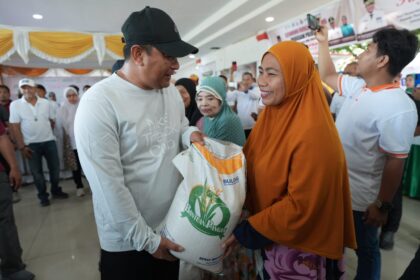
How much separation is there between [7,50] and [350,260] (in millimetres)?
4443

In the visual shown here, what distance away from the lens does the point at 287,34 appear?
17.8 ft

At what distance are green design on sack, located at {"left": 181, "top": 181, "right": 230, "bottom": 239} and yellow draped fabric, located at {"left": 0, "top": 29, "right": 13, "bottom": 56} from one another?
368 cm

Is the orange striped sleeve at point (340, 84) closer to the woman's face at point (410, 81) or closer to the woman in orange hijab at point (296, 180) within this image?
the woman in orange hijab at point (296, 180)

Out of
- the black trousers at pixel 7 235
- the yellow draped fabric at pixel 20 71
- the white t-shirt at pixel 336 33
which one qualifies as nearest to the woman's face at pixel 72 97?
the black trousers at pixel 7 235

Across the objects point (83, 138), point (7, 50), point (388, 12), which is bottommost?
point (83, 138)

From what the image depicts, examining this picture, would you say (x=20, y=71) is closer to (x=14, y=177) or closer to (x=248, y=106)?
(x=248, y=106)

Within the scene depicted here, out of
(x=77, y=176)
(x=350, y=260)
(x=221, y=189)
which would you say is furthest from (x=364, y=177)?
(x=77, y=176)

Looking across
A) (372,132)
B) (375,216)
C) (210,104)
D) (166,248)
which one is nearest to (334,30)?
(210,104)

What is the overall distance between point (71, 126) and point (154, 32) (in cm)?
362

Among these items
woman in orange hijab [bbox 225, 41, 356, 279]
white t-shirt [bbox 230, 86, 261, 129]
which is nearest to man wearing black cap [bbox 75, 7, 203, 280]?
woman in orange hijab [bbox 225, 41, 356, 279]

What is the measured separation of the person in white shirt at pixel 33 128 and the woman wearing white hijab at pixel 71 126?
0.35 m

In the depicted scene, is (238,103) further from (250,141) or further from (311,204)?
(311,204)

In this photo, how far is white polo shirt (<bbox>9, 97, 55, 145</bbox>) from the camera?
335cm

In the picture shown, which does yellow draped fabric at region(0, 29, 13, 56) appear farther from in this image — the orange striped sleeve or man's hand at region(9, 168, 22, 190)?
the orange striped sleeve
